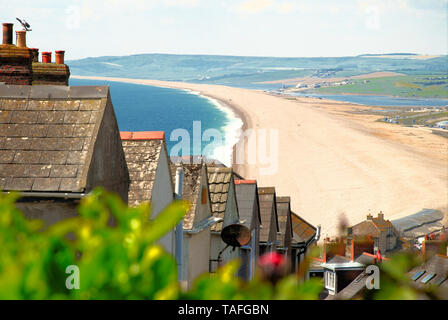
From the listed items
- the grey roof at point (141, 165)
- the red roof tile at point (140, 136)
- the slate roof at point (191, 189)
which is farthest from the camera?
the slate roof at point (191, 189)

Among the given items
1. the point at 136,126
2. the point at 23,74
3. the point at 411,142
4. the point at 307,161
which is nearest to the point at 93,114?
the point at 23,74

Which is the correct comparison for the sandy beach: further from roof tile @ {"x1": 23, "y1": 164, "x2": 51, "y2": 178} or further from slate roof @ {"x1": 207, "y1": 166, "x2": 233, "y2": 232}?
roof tile @ {"x1": 23, "y1": 164, "x2": 51, "y2": 178}

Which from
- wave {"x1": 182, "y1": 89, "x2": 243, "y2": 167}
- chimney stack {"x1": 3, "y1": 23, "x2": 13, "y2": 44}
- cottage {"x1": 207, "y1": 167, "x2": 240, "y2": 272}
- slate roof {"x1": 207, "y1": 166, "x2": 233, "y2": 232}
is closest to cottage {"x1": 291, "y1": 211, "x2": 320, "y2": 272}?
cottage {"x1": 207, "y1": 167, "x2": 240, "y2": 272}

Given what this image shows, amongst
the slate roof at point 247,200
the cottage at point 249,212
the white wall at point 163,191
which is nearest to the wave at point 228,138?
the cottage at point 249,212

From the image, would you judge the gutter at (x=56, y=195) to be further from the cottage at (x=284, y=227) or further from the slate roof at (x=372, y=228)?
the slate roof at (x=372, y=228)

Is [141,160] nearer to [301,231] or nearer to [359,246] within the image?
[301,231]

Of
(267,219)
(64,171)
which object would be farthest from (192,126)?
(64,171)
